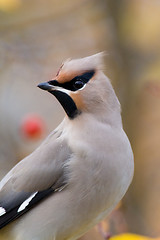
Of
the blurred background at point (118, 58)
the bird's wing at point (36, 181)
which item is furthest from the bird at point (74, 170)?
the blurred background at point (118, 58)

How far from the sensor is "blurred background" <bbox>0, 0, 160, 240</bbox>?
4.69m

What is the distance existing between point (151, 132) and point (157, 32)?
0.84 metres

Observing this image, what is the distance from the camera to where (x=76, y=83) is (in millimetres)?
2988

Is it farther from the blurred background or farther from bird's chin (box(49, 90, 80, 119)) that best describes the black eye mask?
the blurred background

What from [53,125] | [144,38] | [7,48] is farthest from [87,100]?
[53,125]

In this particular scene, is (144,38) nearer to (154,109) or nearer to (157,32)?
(157,32)

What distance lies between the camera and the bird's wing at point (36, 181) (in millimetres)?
3057

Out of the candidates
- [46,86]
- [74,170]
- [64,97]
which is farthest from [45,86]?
[74,170]

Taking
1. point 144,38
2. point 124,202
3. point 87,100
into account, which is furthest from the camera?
point 144,38

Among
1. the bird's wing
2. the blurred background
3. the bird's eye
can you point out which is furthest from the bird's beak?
the blurred background

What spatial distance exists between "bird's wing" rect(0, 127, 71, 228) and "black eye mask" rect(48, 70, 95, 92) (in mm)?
305

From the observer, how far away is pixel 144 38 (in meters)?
4.93

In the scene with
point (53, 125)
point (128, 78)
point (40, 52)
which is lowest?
point (53, 125)

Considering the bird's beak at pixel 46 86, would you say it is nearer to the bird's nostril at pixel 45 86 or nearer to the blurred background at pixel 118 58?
the bird's nostril at pixel 45 86
